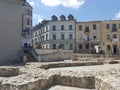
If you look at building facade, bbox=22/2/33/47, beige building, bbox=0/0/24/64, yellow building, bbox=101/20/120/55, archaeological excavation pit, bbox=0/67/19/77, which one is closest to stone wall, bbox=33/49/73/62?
beige building, bbox=0/0/24/64

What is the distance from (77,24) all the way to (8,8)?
1540 inches

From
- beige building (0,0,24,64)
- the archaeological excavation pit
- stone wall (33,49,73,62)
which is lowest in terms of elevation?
the archaeological excavation pit

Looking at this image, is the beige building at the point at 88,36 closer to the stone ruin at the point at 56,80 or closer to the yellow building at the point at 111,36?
the yellow building at the point at 111,36

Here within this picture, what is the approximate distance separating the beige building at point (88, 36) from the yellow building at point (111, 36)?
1278mm

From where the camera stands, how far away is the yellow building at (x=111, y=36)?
2415 inches

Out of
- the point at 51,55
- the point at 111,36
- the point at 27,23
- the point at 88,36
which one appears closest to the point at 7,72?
the point at 51,55

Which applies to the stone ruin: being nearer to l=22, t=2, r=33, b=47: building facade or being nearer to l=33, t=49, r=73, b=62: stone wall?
l=33, t=49, r=73, b=62: stone wall

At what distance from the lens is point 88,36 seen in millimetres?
64875

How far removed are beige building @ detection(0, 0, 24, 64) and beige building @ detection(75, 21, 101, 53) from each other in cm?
3673

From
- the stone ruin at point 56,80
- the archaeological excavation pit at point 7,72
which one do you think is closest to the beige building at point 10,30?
the archaeological excavation pit at point 7,72

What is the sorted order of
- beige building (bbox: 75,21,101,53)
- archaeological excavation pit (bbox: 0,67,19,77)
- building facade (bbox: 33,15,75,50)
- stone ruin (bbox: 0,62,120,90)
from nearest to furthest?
stone ruin (bbox: 0,62,120,90)
archaeological excavation pit (bbox: 0,67,19,77)
beige building (bbox: 75,21,101,53)
building facade (bbox: 33,15,75,50)

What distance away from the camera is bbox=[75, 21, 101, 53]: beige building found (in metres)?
63.1

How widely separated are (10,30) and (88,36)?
4009 cm

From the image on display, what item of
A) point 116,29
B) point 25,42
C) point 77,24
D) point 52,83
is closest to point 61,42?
point 77,24
